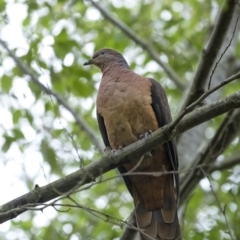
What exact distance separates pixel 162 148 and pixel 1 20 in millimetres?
2430

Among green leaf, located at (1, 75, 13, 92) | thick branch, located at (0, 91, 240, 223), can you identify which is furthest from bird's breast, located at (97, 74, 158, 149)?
green leaf, located at (1, 75, 13, 92)

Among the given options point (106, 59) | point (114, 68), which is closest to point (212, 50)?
point (114, 68)

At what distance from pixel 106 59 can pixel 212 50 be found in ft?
4.50

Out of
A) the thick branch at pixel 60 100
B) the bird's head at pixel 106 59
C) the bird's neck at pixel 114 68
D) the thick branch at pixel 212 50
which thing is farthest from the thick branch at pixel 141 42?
the thick branch at pixel 212 50

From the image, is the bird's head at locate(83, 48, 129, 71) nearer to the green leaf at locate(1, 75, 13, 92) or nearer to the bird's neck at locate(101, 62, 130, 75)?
the bird's neck at locate(101, 62, 130, 75)

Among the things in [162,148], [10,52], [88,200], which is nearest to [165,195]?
[162,148]

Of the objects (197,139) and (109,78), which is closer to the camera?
(109,78)

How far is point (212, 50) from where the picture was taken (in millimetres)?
4812

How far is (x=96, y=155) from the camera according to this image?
741 cm

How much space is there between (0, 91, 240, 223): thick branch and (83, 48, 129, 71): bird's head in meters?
1.97

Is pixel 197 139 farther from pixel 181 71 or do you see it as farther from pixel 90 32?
pixel 90 32

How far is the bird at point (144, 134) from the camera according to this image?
4.72 metres

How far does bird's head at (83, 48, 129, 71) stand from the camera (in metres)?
5.76

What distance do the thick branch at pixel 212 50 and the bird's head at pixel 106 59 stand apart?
95 cm
